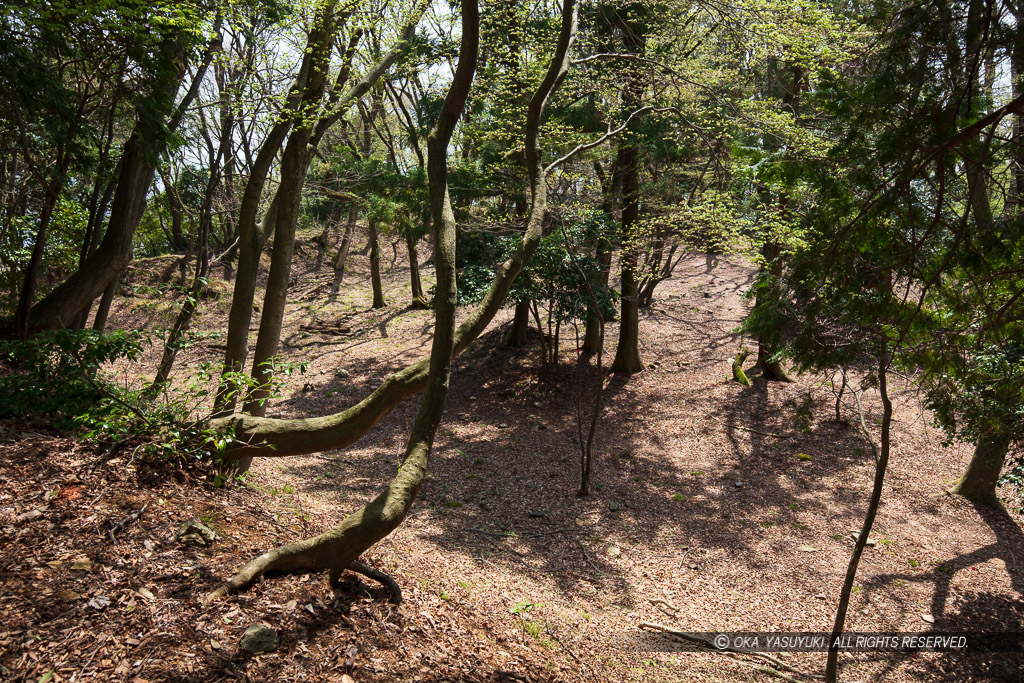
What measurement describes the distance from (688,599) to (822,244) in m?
3.96

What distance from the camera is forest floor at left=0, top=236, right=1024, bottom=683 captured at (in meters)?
3.04

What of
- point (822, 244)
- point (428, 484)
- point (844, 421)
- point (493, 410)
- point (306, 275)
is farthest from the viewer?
point (306, 275)

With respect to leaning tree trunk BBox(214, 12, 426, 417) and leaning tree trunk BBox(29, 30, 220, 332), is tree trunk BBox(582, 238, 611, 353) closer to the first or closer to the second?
leaning tree trunk BBox(214, 12, 426, 417)

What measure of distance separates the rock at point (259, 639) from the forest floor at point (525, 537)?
5 cm

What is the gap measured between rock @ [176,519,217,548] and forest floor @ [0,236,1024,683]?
57mm

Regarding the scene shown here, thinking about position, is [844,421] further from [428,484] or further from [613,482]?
[428,484]

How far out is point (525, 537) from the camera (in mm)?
7543

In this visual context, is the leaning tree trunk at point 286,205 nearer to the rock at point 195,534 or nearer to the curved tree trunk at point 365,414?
the curved tree trunk at point 365,414

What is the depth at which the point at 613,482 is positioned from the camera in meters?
9.35

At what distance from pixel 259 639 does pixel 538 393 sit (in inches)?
385

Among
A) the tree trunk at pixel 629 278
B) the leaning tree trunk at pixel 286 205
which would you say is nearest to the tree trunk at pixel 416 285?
the tree trunk at pixel 629 278

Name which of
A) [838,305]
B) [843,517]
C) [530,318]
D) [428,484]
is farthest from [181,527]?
[530,318]

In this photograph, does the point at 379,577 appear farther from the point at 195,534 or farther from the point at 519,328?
the point at 519,328

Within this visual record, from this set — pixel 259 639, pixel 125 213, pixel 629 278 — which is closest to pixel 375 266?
pixel 629 278
